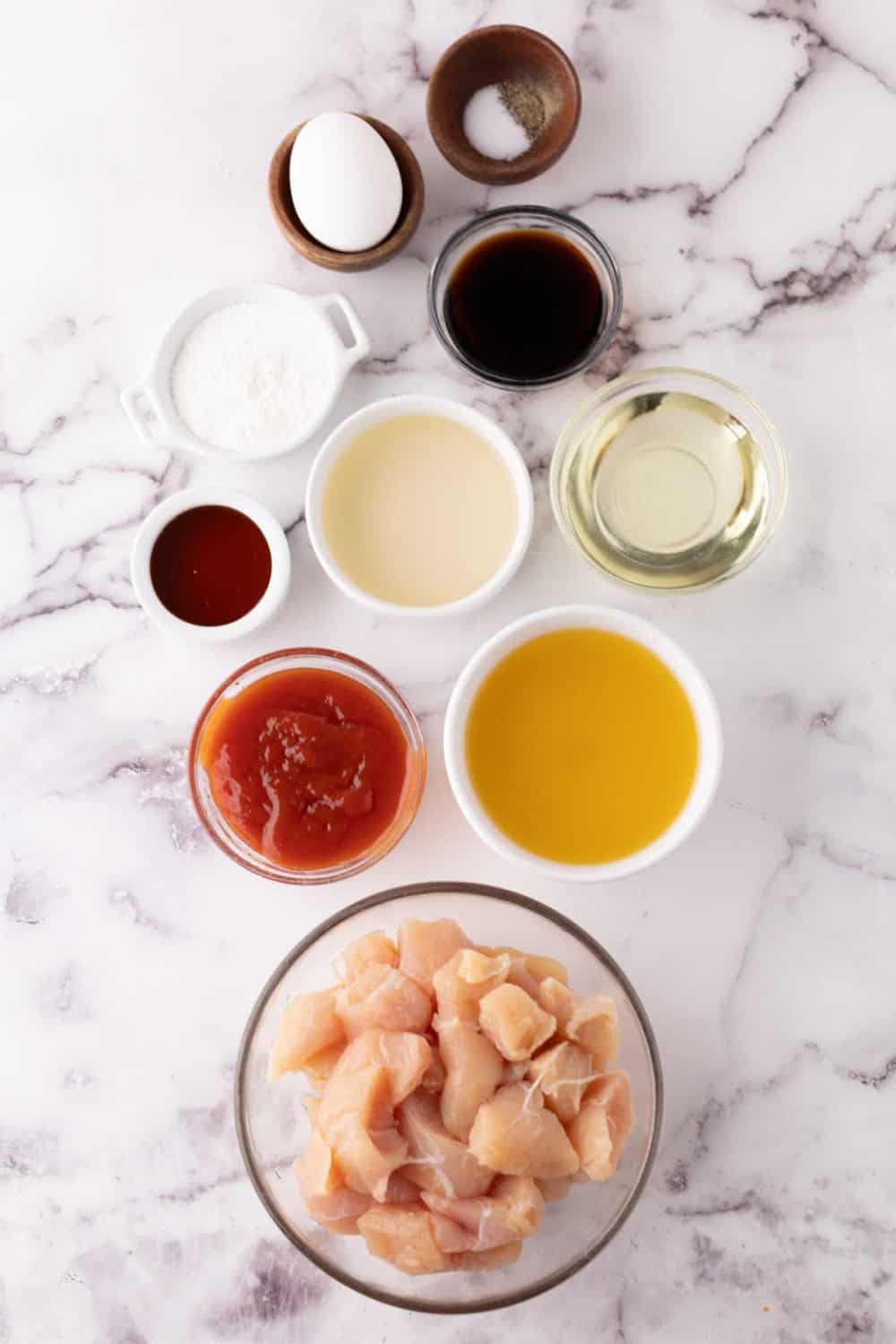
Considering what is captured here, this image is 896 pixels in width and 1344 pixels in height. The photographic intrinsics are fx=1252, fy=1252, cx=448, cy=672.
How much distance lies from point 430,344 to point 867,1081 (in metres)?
1.24

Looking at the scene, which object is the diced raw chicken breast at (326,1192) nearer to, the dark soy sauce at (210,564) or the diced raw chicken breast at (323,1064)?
the diced raw chicken breast at (323,1064)

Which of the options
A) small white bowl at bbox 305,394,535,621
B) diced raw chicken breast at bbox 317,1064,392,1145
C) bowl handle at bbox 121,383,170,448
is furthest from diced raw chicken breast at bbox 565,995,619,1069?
bowl handle at bbox 121,383,170,448

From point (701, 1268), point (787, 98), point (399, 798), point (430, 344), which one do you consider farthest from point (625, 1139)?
point (787, 98)

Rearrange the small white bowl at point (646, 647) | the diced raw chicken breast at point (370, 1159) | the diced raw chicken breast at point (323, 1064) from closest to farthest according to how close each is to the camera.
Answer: the diced raw chicken breast at point (370, 1159) < the diced raw chicken breast at point (323, 1064) < the small white bowl at point (646, 647)

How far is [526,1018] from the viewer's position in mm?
1480

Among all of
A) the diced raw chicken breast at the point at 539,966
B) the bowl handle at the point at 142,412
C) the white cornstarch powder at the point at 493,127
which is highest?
the white cornstarch powder at the point at 493,127

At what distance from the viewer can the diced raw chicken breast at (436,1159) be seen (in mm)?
1489

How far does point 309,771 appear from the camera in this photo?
171cm

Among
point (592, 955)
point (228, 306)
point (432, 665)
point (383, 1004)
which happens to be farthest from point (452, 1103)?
point (228, 306)

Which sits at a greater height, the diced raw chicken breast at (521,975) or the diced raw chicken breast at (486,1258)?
the diced raw chicken breast at (521,975)

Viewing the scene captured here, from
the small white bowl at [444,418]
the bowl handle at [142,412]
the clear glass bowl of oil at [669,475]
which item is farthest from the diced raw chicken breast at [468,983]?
the bowl handle at [142,412]

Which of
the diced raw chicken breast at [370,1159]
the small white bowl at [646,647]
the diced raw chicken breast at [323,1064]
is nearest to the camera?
the diced raw chicken breast at [370,1159]

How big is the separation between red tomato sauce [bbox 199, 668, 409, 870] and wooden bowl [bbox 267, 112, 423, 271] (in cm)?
60

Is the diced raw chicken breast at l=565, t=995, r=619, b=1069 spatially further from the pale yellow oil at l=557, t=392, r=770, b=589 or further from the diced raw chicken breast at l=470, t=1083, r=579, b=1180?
the pale yellow oil at l=557, t=392, r=770, b=589
